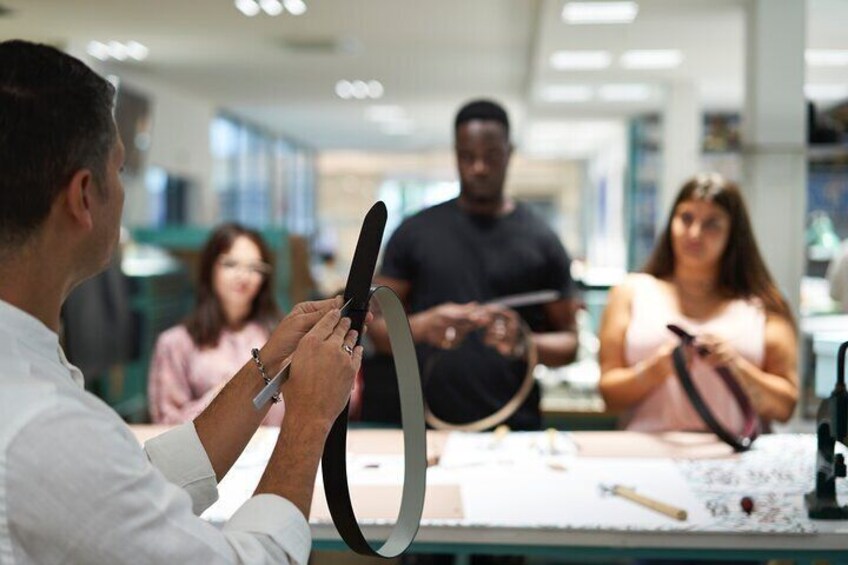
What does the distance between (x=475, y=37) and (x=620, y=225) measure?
5.11m

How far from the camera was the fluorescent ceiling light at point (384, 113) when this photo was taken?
44.1ft

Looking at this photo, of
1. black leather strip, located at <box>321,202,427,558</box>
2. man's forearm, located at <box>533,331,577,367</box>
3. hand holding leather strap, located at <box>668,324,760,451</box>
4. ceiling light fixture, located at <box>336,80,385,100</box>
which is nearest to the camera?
black leather strip, located at <box>321,202,427,558</box>

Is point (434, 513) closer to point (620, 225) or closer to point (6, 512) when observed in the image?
point (6, 512)

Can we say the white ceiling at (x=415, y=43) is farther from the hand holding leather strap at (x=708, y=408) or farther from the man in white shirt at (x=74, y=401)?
the man in white shirt at (x=74, y=401)

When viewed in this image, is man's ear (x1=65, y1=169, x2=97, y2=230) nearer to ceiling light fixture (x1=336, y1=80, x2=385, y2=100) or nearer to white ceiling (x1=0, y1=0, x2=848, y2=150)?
white ceiling (x1=0, y1=0, x2=848, y2=150)

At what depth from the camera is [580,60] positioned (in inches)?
301

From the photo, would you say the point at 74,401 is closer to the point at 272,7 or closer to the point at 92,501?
the point at 92,501

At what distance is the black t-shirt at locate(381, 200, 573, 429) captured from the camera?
2.86 metres

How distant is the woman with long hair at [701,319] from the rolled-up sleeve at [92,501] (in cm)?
183

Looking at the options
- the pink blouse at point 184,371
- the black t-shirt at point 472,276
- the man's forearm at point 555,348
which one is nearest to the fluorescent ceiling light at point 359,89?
the pink blouse at point 184,371

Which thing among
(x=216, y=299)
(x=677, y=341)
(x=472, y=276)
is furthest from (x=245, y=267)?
(x=677, y=341)

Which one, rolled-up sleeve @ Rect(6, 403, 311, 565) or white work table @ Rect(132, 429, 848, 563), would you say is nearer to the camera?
rolled-up sleeve @ Rect(6, 403, 311, 565)

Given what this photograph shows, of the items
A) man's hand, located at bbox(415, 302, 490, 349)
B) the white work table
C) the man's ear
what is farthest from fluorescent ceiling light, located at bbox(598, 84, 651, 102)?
the man's ear

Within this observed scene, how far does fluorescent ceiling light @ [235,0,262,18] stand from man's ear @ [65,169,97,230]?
6.26m
